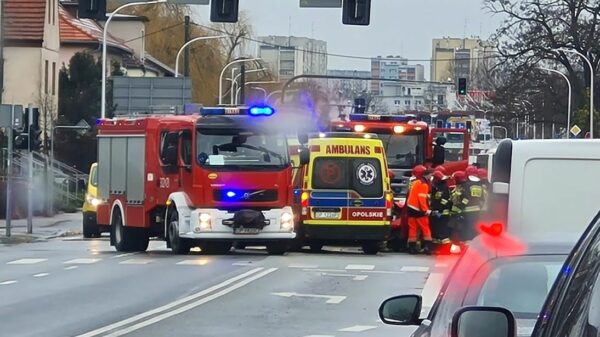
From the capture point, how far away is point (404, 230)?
28.5 metres

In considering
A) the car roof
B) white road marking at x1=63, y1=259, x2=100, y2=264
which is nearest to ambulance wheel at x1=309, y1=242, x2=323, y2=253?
white road marking at x1=63, y1=259, x2=100, y2=264

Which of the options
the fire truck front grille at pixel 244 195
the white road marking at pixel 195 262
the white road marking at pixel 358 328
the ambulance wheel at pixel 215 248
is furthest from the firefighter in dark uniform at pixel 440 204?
the white road marking at pixel 358 328

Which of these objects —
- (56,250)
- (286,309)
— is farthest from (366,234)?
(286,309)

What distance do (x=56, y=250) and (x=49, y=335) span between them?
49.7ft

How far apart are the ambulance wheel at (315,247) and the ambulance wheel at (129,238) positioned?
11.2ft

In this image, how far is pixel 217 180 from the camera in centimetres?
2620

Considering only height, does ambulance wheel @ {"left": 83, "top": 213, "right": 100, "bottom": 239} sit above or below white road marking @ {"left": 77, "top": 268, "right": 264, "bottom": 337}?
below

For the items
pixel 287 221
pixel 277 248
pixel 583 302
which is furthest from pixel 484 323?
pixel 277 248

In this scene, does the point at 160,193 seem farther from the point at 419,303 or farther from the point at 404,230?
the point at 419,303

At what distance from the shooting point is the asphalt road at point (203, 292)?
14.4 metres

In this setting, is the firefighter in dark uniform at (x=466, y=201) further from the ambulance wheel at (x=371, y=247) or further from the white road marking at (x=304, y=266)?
the white road marking at (x=304, y=266)

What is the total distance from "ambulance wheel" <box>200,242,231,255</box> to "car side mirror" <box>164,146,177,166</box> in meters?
1.67

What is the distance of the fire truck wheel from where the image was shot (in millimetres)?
26516

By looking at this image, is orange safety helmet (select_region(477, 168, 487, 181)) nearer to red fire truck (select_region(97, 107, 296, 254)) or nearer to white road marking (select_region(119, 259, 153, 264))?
red fire truck (select_region(97, 107, 296, 254))
